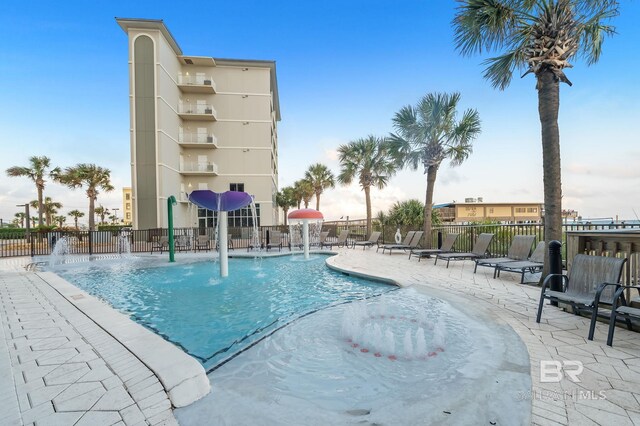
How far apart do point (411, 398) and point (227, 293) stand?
5080mm

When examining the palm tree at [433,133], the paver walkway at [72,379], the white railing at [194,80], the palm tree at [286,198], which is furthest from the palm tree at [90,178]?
the paver walkway at [72,379]

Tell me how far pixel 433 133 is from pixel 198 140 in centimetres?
2328

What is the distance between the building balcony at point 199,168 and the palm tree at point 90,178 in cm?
803

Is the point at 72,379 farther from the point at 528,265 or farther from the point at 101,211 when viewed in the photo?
the point at 101,211

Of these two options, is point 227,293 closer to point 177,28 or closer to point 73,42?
point 73,42

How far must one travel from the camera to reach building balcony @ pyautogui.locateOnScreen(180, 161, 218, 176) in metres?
28.3

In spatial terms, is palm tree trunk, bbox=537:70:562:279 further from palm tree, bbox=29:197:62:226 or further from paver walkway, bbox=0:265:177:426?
palm tree, bbox=29:197:62:226

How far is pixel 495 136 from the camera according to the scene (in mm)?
12094

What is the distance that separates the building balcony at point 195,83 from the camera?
91.9 feet

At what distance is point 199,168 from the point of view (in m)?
28.7

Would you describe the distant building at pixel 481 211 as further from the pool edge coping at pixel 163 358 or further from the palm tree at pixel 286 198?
the pool edge coping at pixel 163 358

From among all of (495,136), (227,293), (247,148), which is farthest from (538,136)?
(247,148)

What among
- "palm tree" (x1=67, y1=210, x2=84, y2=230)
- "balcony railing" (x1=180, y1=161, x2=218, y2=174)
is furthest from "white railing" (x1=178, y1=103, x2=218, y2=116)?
"palm tree" (x1=67, y1=210, x2=84, y2=230)

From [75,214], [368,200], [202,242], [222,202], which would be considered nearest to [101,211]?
[75,214]
